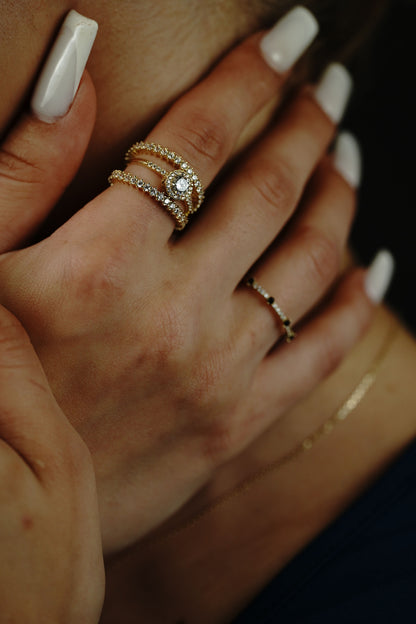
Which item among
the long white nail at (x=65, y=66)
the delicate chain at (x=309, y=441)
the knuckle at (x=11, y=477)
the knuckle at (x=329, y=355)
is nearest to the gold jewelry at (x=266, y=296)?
the knuckle at (x=329, y=355)

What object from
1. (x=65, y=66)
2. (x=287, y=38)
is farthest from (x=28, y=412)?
(x=287, y=38)

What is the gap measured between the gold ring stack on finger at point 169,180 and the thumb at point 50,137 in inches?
2.6

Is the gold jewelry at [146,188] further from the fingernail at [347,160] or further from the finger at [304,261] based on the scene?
the fingernail at [347,160]

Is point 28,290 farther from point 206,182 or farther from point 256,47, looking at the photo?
point 256,47

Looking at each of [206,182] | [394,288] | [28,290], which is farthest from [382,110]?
[28,290]

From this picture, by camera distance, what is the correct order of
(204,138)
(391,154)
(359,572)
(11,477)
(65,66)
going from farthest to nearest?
(391,154), (359,572), (204,138), (65,66), (11,477)

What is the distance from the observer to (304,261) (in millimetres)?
903

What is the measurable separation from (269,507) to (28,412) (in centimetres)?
55

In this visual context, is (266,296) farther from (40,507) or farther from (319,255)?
(40,507)

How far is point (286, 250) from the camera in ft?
3.00

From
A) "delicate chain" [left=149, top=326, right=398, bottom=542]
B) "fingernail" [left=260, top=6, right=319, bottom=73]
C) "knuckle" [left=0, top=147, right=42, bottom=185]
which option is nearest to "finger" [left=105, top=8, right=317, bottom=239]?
"fingernail" [left=260, top=6, right=319, bottom=73]

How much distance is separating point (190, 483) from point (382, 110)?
3.59 ft

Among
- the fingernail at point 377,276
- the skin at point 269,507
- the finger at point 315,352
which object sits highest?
the fingernail at point 377,276

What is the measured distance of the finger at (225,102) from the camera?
76 cm
